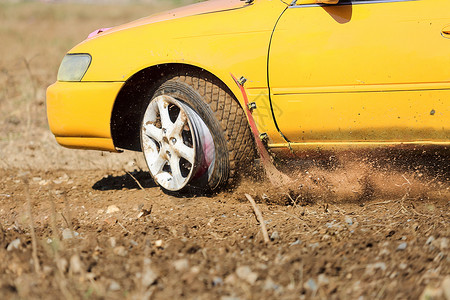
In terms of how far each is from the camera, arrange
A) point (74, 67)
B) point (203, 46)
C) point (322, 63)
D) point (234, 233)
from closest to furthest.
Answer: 1. point (234, 233)
2. point (322, 63)
3. point (203, 46)
4. point (74, 67)

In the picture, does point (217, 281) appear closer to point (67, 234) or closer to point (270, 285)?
point (270, 285)

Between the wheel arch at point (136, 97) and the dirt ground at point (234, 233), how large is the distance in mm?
445

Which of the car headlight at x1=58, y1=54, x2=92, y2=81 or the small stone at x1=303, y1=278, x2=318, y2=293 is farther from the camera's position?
the car headlight at x1=58, y1=54, x2=92, y2=81

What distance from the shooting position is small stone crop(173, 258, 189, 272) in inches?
117

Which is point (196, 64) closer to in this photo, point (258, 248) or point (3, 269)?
point (258, 248)

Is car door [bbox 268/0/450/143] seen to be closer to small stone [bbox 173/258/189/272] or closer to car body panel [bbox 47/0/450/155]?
car body panel [bbox 47/0/450/155]

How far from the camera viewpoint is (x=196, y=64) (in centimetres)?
410

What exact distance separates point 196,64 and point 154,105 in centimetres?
50

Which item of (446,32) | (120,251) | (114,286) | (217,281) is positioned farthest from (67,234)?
(446,32)

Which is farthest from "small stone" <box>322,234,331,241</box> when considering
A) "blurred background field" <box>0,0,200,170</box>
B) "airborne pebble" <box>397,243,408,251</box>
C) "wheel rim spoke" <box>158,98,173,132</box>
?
"blurred background field" <box>0,0,200,170</box>

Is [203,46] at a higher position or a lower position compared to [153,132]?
higher

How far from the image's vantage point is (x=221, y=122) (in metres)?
4.18

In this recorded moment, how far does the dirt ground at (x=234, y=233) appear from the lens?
2.80 meters

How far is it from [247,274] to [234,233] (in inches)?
29.9
